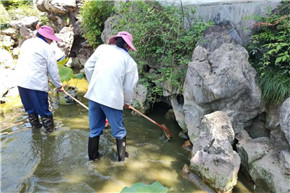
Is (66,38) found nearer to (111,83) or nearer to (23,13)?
(23,13)

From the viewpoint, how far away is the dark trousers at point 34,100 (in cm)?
455

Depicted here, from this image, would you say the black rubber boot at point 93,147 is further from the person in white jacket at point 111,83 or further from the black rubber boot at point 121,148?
the black rubber boot at point 121,148

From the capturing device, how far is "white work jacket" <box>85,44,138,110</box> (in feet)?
11.1

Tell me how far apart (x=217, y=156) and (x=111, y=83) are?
1839 millimetres

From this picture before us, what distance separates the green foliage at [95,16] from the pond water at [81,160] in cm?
473

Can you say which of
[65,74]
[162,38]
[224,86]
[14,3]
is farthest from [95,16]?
[14,3]

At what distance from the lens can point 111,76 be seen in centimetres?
338

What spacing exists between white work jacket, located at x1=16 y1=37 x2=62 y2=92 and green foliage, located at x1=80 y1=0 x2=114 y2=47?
4.53 meters

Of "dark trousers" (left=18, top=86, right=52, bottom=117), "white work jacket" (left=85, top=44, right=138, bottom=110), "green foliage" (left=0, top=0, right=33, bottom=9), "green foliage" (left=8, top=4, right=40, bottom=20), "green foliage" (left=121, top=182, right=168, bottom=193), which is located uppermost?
"green foliage" (left=0, top=0, right=33, bottom=9)

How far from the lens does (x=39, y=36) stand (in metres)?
4.53

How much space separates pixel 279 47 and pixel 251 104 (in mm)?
981

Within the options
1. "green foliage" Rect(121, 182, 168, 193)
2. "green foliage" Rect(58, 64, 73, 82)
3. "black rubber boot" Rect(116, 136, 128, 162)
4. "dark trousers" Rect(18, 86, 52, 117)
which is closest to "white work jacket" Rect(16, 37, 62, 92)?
"dark trousers" Rect(18, 86, 52, 117)

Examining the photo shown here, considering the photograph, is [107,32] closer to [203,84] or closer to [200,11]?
[200,11]

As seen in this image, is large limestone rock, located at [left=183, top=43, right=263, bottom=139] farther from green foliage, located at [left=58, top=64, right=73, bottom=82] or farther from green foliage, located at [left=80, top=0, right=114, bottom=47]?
green foliage, located at [left=80, top=0, right=114, bottom=47]
